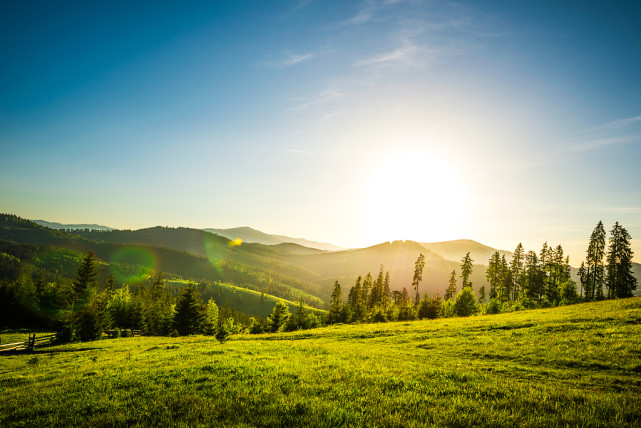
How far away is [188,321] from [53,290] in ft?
145

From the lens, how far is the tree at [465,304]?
6053cm

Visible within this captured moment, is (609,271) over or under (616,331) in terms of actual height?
over

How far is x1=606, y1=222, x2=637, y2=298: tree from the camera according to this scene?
6144 centimetres

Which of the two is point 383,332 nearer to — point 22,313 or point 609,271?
point 609,271

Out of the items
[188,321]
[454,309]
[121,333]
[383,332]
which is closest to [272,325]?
[188,321]

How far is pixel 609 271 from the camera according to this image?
65.2 m

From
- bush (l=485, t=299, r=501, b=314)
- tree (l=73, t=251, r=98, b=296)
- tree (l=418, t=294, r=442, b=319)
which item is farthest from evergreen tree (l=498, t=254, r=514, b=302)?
tree (l=73, t=251, r=98, b=296)

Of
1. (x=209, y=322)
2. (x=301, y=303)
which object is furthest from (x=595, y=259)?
(x=209, y=322)

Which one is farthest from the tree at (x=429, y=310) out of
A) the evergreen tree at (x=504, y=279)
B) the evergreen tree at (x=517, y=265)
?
the evergreen tree at (x=517, y=265)

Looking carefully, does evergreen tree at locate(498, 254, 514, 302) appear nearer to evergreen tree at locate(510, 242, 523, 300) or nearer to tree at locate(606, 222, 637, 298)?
evergreen tree at locate(510, 242, 523, 300)

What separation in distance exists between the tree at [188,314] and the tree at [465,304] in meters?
58.0

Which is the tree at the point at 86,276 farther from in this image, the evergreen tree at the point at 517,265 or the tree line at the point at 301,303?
the evergreen tree at the point at 517,265

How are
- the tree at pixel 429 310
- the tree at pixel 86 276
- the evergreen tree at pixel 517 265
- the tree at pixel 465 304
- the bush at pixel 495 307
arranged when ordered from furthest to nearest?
1. the evergreen tree at pixel 517 265
2. the tree at pixel 429 310
3. the tree at pixel 465 304
4. the bush at pixel 495 307
5. the tree at pixel 86 276

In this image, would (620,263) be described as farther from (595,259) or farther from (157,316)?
(157,316)
